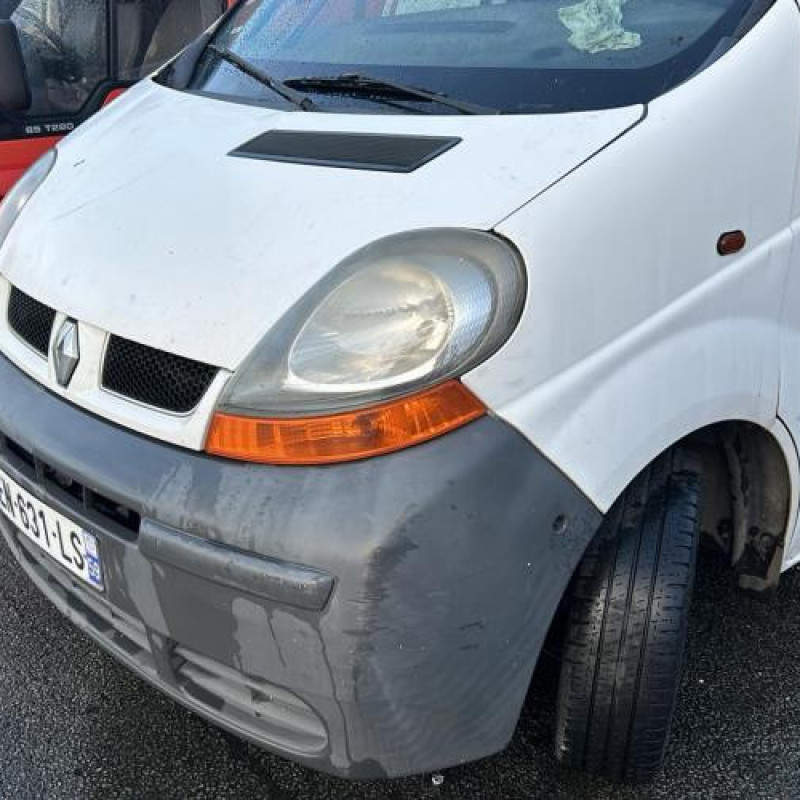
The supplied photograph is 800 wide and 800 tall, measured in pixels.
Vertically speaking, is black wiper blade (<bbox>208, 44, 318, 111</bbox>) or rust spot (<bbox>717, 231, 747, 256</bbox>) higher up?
black wiper blade (<bbox>208, 44, 318, 111</bbox>)

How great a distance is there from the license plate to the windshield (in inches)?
38.9

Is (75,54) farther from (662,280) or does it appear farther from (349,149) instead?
(662,280)

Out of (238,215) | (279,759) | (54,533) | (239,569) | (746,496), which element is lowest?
(279,759)

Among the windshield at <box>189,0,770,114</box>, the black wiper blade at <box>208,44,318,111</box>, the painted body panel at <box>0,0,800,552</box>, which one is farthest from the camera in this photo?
the black wiper blade at <box>208,44,318,111</box>

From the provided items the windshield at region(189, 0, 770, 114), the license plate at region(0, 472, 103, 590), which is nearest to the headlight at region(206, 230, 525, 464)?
the license plate at region(0, 472, 103, 590)

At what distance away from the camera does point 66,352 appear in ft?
5.70

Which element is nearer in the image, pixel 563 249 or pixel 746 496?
pixel 563 249

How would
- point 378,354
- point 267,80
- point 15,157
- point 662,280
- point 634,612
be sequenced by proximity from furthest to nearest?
1. point 15,157
2. point 267,80
3. point 634,612
4. point 662,280
5. point 378,354

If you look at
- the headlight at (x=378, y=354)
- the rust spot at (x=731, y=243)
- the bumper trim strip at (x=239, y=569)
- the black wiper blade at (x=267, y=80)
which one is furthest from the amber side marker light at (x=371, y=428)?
the black wiper blade at (x=267, y=80)

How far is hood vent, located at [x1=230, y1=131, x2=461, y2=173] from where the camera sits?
166 centimetres

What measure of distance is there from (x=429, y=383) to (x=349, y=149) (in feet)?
1.89

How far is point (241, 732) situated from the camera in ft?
5.32

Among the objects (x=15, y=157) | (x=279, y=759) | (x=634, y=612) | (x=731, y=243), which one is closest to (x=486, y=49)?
(x=731, y=243)

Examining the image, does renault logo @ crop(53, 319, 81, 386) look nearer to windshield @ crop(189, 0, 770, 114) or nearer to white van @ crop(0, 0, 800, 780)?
white van @ crop(0, 0, 800, 780)
